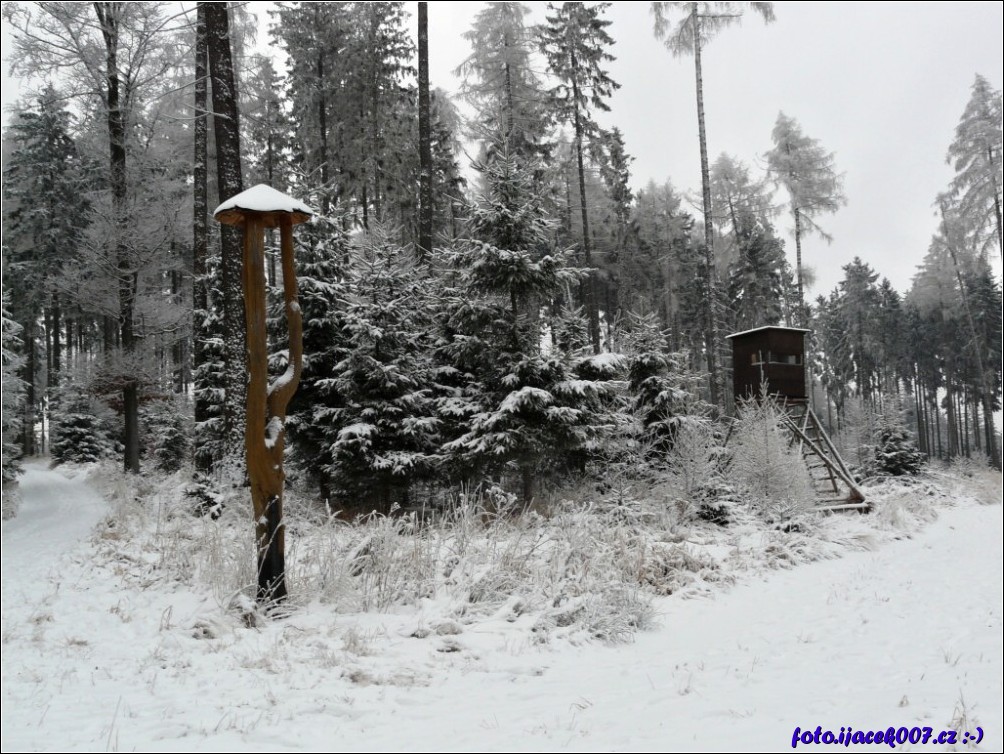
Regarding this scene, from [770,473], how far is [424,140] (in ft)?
34.3

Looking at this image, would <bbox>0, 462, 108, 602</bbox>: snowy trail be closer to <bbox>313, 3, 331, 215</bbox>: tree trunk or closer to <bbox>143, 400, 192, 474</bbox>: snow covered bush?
<bbox>143, 400, 192, 474</bbox>: snow covered bush

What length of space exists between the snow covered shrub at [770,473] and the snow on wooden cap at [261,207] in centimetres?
979

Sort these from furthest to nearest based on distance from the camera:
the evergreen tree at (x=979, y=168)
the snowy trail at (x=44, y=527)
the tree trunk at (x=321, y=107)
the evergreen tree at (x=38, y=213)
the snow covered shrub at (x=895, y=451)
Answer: the evergreen tree at (x=38, y=213) < the tree trunk at (x=321, y=107) < the snow covered shrub at (x=895, y=451) < the evergreen tree at (x=979, y=168) < the snowy trail at (x=44, y=527)

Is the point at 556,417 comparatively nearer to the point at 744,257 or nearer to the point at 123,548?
the point at 123,548

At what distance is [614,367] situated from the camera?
11.4m

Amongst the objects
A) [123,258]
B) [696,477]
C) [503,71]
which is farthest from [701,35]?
[123,258]

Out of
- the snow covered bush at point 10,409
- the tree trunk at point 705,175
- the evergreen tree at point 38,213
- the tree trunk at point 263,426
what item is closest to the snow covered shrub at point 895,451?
the tree trunk at point 705,175

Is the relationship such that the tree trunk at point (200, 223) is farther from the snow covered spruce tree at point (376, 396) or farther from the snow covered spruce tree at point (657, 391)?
the snow covered spruce tree at point (657, 391)

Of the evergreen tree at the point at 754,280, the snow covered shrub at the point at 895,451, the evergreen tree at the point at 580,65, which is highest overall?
the evergreen tree at the point at 580,65

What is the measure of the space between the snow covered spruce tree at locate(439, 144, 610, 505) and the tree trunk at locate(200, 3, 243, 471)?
340cm

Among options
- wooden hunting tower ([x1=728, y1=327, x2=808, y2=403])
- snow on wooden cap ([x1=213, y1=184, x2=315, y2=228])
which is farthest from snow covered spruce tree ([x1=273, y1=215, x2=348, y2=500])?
wooden hunting tower ([x1=728, y1=327, x2=808, y2=403])

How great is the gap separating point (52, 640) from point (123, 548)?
3.08m

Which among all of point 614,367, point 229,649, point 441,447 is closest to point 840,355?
point 614,367

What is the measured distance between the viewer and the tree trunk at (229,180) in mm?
9297
